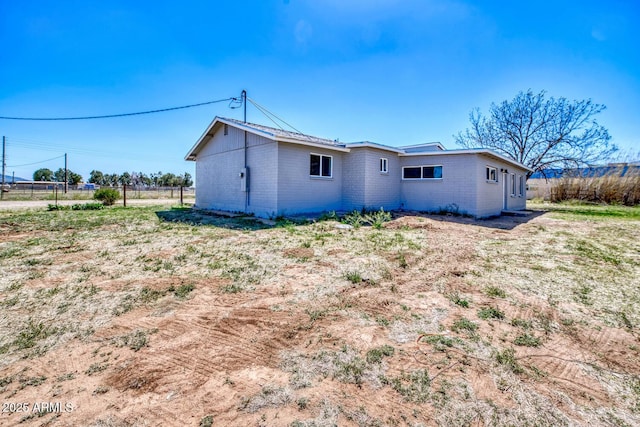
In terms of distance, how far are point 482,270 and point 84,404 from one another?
17.5 ft

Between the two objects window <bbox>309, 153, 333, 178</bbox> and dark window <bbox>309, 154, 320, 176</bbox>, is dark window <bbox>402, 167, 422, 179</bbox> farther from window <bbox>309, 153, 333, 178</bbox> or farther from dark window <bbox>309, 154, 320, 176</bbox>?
dark window <bbox>309, 154, 320, 176</bbox>

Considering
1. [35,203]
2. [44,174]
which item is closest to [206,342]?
[35,203]

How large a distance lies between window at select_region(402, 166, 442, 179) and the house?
1.8 inches

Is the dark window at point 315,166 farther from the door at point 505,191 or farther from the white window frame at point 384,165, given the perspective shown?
the door at point 505,191

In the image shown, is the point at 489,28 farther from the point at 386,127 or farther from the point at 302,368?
the point at 302,368

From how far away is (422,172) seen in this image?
13359 mm

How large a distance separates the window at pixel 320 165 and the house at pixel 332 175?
0.11 feet

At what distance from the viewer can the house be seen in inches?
422

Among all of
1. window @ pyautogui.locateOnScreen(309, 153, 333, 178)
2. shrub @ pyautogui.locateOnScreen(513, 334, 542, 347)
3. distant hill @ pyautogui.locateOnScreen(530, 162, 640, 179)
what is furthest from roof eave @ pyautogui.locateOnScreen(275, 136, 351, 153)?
distant hill @ pyautogui.locateOnScreen(530, 162, 640, 179)

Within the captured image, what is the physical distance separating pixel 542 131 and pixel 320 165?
22200 millimetres

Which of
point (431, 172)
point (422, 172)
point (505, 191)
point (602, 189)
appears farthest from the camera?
point (602, 189)

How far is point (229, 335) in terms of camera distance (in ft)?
8.87

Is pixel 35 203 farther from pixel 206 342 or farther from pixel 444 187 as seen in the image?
pixel 444 187

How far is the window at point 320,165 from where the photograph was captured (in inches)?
452
